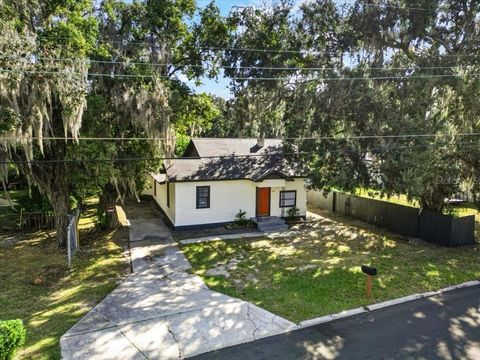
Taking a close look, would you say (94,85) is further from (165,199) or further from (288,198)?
(288,198)

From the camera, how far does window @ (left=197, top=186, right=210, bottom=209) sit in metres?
15.7

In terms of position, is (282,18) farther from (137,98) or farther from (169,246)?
(169,246)

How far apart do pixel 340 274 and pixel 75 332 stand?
24.6 ft

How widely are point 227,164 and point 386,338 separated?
447 inches

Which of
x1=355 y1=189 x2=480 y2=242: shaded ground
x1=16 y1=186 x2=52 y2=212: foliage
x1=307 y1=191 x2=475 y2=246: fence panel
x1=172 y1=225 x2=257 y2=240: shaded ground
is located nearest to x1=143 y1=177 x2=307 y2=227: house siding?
x1=172 y1=225 x2=257 y2=240: shaded ground

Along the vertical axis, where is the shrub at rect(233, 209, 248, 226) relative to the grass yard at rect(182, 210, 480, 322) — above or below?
above

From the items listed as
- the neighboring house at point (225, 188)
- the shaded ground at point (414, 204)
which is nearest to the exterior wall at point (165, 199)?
the neighboring house at point (225, 188)

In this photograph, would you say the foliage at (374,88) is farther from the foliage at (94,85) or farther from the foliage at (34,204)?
the foliage at (34,204)

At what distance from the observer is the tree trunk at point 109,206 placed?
1492cm

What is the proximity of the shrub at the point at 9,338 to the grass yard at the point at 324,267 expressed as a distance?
4.87 meters

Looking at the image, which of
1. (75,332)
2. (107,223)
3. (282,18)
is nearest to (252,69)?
Answer: (282,18)

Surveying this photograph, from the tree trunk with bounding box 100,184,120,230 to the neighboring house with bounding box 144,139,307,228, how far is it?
246cm

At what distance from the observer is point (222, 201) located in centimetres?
1608

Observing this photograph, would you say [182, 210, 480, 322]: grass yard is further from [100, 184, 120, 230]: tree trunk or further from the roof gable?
the roof gable
